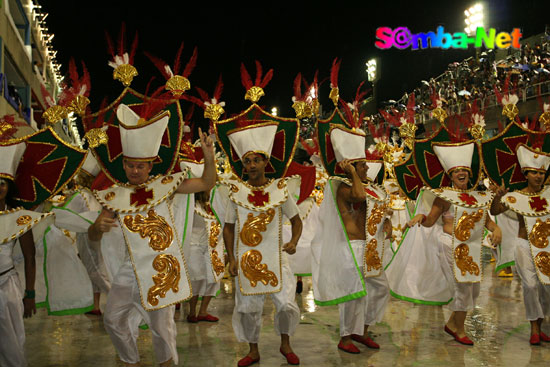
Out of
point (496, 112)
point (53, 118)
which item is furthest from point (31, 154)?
point (496, 112)

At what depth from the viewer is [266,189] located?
517cm

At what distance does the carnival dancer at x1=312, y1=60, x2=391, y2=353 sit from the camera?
17.8ft

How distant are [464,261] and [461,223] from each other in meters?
0.38

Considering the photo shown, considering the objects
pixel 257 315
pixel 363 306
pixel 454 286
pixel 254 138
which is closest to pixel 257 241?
pixel 257 315

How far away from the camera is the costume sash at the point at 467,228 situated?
575cm

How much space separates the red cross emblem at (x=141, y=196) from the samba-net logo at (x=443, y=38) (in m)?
26.6

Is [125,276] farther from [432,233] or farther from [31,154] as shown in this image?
[432,233]

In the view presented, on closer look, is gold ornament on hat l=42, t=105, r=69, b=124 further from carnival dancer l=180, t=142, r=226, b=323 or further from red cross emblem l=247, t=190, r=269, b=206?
carnival dancer l=180, t=142, r=226, b=323

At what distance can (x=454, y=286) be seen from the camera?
5816 millimetres

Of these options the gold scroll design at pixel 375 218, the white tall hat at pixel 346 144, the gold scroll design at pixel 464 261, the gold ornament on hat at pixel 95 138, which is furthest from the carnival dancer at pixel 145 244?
the gold scroll design at pixel 464 261

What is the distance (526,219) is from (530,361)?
136 cm

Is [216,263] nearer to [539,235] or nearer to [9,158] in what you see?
[9,158]

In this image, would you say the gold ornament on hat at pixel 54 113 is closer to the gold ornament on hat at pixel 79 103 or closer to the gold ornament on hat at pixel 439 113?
the gold ornament on hat at pixel 79 103

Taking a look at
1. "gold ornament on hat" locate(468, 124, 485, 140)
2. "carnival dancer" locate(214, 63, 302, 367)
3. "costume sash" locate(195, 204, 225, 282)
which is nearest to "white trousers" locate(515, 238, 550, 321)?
"gold ornament on hat" locate(468, 124, 485, 140)
